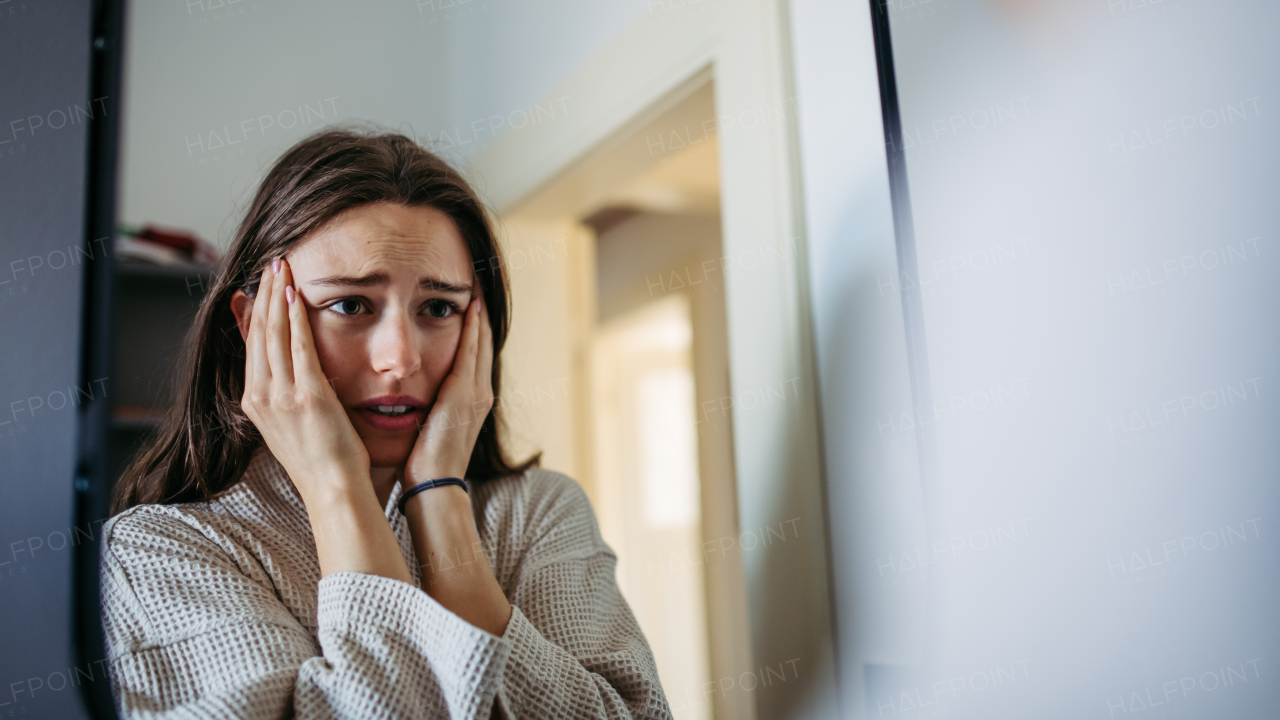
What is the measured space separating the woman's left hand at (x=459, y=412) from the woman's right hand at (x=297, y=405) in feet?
0.22

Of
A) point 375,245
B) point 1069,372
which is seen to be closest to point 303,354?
point 375,245

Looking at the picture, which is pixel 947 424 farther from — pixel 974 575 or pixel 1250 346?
pixel 1250 346

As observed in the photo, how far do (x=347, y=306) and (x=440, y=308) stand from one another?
0.11m

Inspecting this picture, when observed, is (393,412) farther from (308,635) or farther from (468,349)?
(308,635)

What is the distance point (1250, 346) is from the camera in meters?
0.57

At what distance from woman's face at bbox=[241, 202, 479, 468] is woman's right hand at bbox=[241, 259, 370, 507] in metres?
0.02

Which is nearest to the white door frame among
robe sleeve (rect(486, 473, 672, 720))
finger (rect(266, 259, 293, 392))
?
robe sleeve (rect(486, 473, 672, 720))

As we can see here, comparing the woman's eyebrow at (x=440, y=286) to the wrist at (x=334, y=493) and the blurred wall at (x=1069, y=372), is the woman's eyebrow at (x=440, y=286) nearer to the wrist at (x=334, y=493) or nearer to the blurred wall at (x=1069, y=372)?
the wrist at (x=334, y=493)

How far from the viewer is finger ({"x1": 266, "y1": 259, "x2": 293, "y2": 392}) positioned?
0.83 meters

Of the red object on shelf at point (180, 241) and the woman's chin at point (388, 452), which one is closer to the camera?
the woman's chin at point (388, 452)

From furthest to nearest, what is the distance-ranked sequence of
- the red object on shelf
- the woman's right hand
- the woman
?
→ the red object on shelf < the woman's right hand < the woman

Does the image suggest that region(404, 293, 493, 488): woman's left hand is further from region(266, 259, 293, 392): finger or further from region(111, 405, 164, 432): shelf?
region(111, 405, 164, 432): shelf

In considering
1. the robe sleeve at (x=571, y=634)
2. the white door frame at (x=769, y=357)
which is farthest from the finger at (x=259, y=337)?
the white door frame at (x=769, y=357)

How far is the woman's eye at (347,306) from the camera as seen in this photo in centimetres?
85
